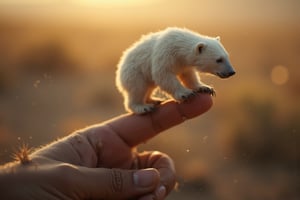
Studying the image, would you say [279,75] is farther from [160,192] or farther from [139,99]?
[160,192]

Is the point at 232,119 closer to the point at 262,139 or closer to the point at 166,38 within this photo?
the point at 262,139

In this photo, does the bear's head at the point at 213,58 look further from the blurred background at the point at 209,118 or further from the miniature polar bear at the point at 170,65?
the blurred background at the point at 209,118

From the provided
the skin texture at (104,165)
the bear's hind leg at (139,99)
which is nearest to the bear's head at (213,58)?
the skin texture at (104,165)

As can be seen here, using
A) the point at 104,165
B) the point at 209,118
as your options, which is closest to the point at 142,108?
the point at 104,165

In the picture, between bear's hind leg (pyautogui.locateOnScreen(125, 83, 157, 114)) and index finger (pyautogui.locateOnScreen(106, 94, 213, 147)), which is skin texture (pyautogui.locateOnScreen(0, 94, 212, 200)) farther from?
bear's hind leg (pyautogui.locateOnScreen(125, 83, 157, 114))

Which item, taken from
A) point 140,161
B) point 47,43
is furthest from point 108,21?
point 140,161

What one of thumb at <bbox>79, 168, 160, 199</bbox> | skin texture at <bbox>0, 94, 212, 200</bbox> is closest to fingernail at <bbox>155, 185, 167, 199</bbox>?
skin texture at <bbox>0, 94, 212, 200</bbox>
